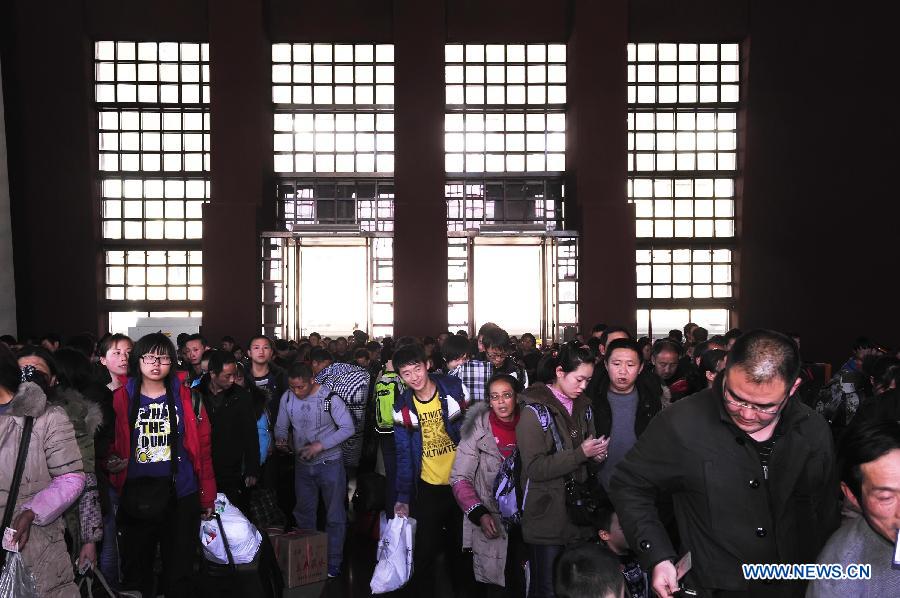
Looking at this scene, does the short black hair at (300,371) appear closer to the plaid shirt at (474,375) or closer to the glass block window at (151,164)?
the plaid shirt at (474,375)

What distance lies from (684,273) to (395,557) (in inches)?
724

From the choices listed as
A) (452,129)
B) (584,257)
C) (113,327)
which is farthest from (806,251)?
(113,327)

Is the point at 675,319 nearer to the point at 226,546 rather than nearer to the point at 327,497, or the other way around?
the point at 327,497

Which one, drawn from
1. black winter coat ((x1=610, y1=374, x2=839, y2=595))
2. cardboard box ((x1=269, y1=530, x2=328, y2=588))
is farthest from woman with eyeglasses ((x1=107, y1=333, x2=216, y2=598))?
black winter coat ((x1=610, y1=374, x2=839, y2=595))

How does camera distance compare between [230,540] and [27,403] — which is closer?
[27,403]

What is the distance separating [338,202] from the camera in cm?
2298

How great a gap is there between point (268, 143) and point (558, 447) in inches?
735

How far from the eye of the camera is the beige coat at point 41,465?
3.98 m

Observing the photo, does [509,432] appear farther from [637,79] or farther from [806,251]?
[637,79]

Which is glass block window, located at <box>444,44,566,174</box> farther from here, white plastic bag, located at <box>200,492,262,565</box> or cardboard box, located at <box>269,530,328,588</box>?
white plastic bag, located at <box>200,492,262,565</box>

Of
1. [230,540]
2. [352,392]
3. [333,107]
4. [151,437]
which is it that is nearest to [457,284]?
[333,107]

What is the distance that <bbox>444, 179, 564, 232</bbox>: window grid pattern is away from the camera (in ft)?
75.6

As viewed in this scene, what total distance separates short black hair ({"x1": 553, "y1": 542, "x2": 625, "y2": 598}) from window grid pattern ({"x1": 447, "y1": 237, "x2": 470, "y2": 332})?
18.4 metres

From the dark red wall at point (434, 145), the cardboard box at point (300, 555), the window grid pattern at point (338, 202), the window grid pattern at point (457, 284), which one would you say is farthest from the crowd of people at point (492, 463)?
the window grid pattern at point (338, 202)
